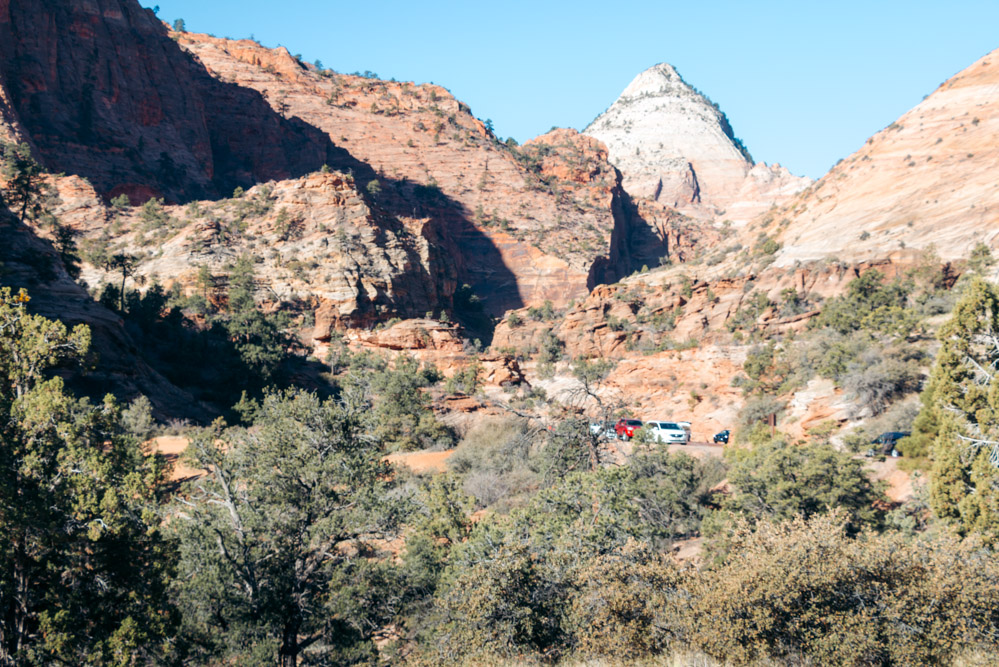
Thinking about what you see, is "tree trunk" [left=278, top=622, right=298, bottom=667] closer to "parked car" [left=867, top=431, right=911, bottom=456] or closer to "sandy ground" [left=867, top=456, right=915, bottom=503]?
"sandy ground" [left=867, top=456, right=915, bottom=503]

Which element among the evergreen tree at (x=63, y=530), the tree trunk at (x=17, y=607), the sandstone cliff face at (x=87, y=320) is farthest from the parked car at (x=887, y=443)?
the sandstone cliff face at (x=87, y=320)

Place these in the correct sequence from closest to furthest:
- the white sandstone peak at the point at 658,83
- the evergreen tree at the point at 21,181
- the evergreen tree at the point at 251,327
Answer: the evergreen tree at the point at 251,327 < the evergreen tree at the point at 21,181 < the white sandstone peak at the point at 658,83

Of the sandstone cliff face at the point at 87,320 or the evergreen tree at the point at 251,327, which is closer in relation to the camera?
the sandstone cliff face at the point at 87,320

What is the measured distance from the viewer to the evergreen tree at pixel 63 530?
30.8ft

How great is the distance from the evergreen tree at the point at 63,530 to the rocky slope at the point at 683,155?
14258 cm

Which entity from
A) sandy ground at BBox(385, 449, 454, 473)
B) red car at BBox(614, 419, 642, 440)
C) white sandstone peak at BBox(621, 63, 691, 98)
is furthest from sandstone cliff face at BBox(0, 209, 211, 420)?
white sandstone peak at BBox(621, 63, 691, 98)

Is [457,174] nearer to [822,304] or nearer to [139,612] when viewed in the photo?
[822,304]

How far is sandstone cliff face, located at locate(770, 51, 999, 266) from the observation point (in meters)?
40.8

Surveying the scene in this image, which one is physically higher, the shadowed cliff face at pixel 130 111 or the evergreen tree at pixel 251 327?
the shadowed cliff face at pixel 130 111

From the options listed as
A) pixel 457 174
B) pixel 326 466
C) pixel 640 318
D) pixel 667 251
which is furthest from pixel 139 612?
pixel 667 251

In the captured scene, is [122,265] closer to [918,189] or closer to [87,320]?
[87,320]

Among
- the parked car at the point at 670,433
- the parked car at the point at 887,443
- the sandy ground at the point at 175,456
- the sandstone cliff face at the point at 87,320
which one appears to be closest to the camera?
the parked car at the point at 887,443

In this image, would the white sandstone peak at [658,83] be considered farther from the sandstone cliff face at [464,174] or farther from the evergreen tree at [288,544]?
the evergreen tree at [288,544]

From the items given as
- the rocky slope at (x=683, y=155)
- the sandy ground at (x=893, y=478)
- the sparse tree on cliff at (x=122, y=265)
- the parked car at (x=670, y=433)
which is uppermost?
the rocky slope at (x=683, y=155)
